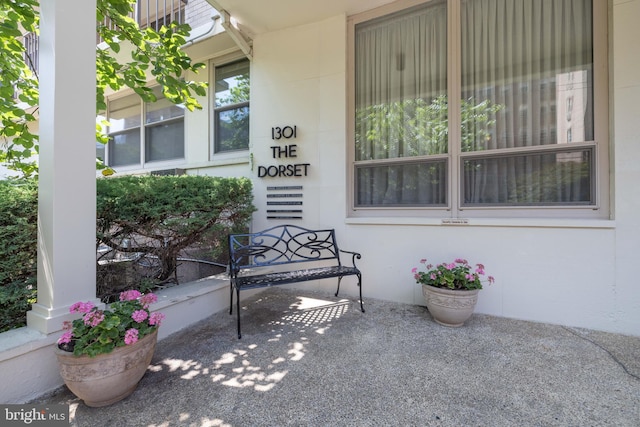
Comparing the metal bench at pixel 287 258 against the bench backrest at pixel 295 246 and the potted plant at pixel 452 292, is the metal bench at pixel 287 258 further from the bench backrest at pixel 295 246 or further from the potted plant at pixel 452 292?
the potted plant at pixel 452 292

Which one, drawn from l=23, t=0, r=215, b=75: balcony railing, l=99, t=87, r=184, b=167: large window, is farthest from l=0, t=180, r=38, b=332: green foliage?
l=23, t=0, r=215, b=75: balcony railing

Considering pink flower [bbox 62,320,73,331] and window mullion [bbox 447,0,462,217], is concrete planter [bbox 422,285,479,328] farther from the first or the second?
pink flower [bbox 62,320,73,331]

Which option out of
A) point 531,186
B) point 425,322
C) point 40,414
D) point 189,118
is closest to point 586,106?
point 531,186

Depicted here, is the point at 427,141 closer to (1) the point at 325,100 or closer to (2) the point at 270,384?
(1) the point at 325,100

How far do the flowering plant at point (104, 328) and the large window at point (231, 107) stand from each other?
10.6 feet

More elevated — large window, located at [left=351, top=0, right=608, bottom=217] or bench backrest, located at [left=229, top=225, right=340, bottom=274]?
large window, located at [left=351, top=0, right=608, bottom=217]

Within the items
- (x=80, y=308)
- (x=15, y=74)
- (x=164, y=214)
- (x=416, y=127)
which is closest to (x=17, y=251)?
(x=80, y=308)

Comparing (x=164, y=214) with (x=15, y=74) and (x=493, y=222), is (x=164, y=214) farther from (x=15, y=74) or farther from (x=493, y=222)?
(x=493, y=222)

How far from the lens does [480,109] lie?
315 centimetres

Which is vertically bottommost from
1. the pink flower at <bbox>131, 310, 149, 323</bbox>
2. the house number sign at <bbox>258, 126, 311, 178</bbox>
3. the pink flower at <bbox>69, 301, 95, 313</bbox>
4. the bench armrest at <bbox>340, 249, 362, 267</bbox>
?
the pink flower at <bbox>131, 310, 149, 323</bbox>

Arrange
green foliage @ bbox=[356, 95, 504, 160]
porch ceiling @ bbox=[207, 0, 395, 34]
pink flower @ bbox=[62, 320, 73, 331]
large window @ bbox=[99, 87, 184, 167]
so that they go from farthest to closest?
large window @ bbox=[99, 87, 184, 167] → porch ceiling @ bbox=[207, 0, 395, 34] → green foliage @ bbox=[356, 95, 504, 160] → pink flower @ bbox=[62, 320, 73, 331]

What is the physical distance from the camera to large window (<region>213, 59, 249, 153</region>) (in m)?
4.66

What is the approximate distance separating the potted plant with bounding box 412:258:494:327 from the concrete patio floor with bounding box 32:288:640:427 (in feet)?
0.42

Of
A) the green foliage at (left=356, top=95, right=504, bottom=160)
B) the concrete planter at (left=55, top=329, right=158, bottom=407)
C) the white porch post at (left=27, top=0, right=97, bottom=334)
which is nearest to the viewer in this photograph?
the concrete planter at (left=55, top=329, right=158, bottom=407)
